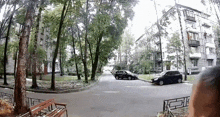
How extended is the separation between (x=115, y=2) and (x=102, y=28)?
0.29 metres

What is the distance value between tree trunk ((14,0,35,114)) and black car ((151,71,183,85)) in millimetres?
1164

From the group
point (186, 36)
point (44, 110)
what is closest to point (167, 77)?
point (186, 36)

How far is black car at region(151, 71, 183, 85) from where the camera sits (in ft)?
3.53

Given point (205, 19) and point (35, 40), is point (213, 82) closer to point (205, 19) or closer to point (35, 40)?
point (205, 19)

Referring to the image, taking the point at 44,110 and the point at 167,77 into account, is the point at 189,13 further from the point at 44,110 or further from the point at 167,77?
the point at 44,110

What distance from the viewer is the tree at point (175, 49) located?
3.39ft

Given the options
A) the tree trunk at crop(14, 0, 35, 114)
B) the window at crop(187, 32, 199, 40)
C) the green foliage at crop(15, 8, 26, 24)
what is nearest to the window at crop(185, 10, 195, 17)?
the window at crop(187, 32, 199, 40)

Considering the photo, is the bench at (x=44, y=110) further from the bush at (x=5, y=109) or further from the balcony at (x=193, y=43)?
the balcony at (x=193, y=43)

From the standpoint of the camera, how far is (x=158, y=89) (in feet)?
3.89

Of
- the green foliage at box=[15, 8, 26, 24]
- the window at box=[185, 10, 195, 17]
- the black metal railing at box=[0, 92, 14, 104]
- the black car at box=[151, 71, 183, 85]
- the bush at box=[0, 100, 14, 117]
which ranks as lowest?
the bush at box=[0, 100, 14, 117]

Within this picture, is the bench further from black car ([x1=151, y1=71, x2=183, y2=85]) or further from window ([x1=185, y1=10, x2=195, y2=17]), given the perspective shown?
window ([x1=185, y1=10, x2=195, y2=17])

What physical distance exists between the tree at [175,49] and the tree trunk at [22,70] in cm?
115

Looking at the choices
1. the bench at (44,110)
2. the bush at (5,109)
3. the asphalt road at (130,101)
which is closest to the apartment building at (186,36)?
the asphalt road at (130,101)

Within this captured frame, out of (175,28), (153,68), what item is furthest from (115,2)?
(153,68)
